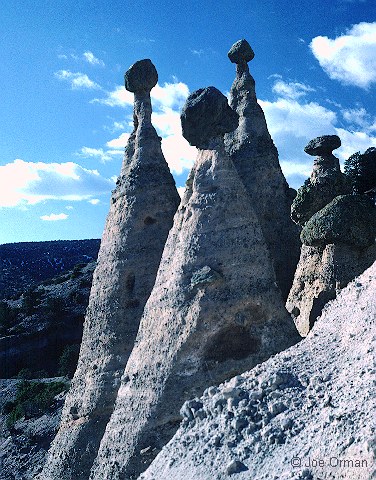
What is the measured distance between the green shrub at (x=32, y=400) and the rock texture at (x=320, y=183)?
1711cm

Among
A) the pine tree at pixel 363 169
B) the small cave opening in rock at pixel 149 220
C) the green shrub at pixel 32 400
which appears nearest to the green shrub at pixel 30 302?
the green shrub at pixel 32 400

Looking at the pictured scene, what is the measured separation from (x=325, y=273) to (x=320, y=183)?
3019 mm

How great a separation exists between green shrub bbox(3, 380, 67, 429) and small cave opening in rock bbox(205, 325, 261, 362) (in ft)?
58.6

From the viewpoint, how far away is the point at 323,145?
16266mm

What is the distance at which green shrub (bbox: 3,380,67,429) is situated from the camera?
27.9m

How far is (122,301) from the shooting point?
49.5 ft

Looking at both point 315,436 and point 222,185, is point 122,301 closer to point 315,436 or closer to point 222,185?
point 222,185

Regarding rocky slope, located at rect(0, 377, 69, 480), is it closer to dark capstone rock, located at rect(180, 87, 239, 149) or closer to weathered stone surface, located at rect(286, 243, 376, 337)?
weathered stone surface, located at rect(286, 243, 376, 337)

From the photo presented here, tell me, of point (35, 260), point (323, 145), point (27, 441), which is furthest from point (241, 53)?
point (35, 260)

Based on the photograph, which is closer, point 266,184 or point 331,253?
point 331,253

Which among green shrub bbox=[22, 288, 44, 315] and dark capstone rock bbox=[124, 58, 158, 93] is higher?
dark capstone rock bbox=[124, 58, 158, 93]

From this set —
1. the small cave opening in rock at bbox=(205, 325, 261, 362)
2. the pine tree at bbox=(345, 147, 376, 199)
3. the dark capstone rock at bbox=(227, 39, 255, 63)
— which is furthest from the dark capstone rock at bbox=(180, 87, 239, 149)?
the dark capstone rock at bbox=(227, 39, 255, 63)

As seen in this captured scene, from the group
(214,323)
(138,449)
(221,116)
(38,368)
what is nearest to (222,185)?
(221,116)

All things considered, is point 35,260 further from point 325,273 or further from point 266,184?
point 325,273
